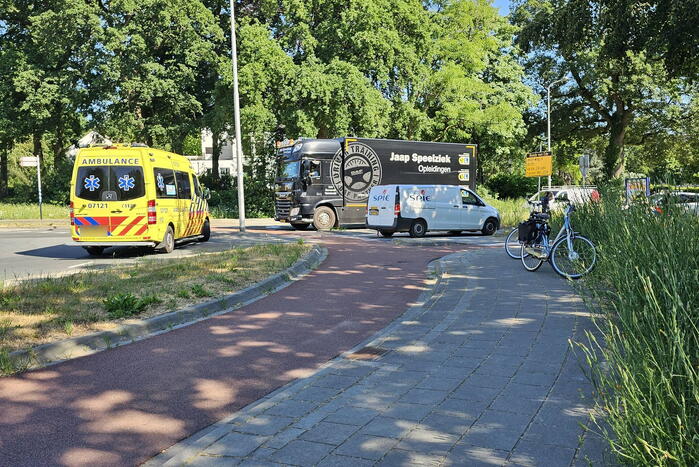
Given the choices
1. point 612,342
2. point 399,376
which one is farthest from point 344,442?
point 612,342

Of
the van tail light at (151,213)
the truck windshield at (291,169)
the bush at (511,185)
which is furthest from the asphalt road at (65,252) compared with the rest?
the bush at (511,185)

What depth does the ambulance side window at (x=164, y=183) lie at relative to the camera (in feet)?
46.8

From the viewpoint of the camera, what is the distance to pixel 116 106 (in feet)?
110

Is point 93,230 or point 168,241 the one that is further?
point 168,241

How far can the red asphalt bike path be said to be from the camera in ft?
12.3

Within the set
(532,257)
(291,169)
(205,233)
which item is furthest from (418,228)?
(532,257)

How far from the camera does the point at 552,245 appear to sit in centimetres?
1022

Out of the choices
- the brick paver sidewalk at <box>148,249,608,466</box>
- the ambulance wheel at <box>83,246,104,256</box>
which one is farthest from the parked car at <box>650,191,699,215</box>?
the ambulance wheel at <box>83,246,104,256</box>

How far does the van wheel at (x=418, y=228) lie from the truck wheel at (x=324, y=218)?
4.80 m

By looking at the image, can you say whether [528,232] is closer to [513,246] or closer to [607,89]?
[513,246]

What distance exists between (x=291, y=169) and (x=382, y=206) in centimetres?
544

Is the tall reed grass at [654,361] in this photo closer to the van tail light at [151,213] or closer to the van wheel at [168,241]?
the van tail light at [151,213]

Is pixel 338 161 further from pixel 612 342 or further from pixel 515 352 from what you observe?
pixel 612 342

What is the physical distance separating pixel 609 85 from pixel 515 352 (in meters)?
38.4
